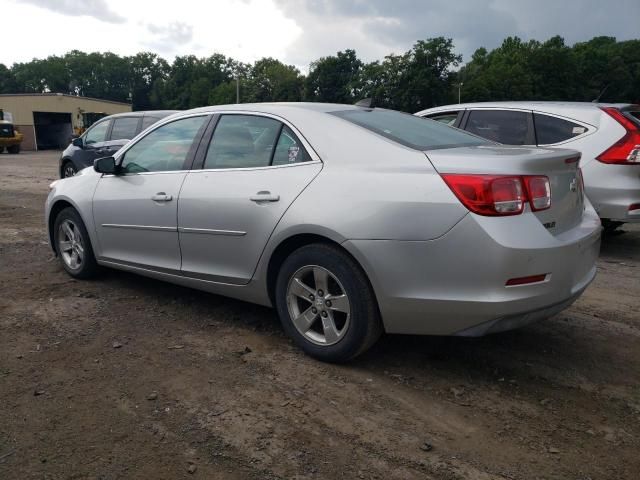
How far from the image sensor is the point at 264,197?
11.9 ft

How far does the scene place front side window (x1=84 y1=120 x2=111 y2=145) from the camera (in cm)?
1193

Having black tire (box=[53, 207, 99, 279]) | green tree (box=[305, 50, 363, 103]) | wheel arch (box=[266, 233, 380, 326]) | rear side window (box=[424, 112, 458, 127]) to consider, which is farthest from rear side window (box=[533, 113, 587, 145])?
green tree (box=[305, 50, 363, 103])

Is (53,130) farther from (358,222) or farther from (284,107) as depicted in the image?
(358,222)

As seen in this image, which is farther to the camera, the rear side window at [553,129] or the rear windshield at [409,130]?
the rear side window at [553,129]

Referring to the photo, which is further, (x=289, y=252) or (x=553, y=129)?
(x=553, y=129)

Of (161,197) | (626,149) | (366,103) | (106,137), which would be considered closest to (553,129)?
(626,149)

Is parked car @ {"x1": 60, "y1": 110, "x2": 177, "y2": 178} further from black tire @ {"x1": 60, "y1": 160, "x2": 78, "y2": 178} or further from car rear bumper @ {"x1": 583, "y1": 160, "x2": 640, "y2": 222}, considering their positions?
car rear bumper @ {"x1": 583, "y1": 160, "x2": 640, "y2": 222}

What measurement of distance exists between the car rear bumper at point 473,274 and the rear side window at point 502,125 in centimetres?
378

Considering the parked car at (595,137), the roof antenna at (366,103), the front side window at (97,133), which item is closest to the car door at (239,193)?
the roof antenna at (366,103)

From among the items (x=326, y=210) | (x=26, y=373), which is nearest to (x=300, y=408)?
(x=326, y=210)

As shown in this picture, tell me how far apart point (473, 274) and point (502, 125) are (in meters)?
4.50

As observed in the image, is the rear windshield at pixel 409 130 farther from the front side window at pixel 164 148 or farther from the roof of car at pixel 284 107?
the front side window at pixel 164 148

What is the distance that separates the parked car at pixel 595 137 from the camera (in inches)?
237

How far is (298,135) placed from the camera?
3703mm
